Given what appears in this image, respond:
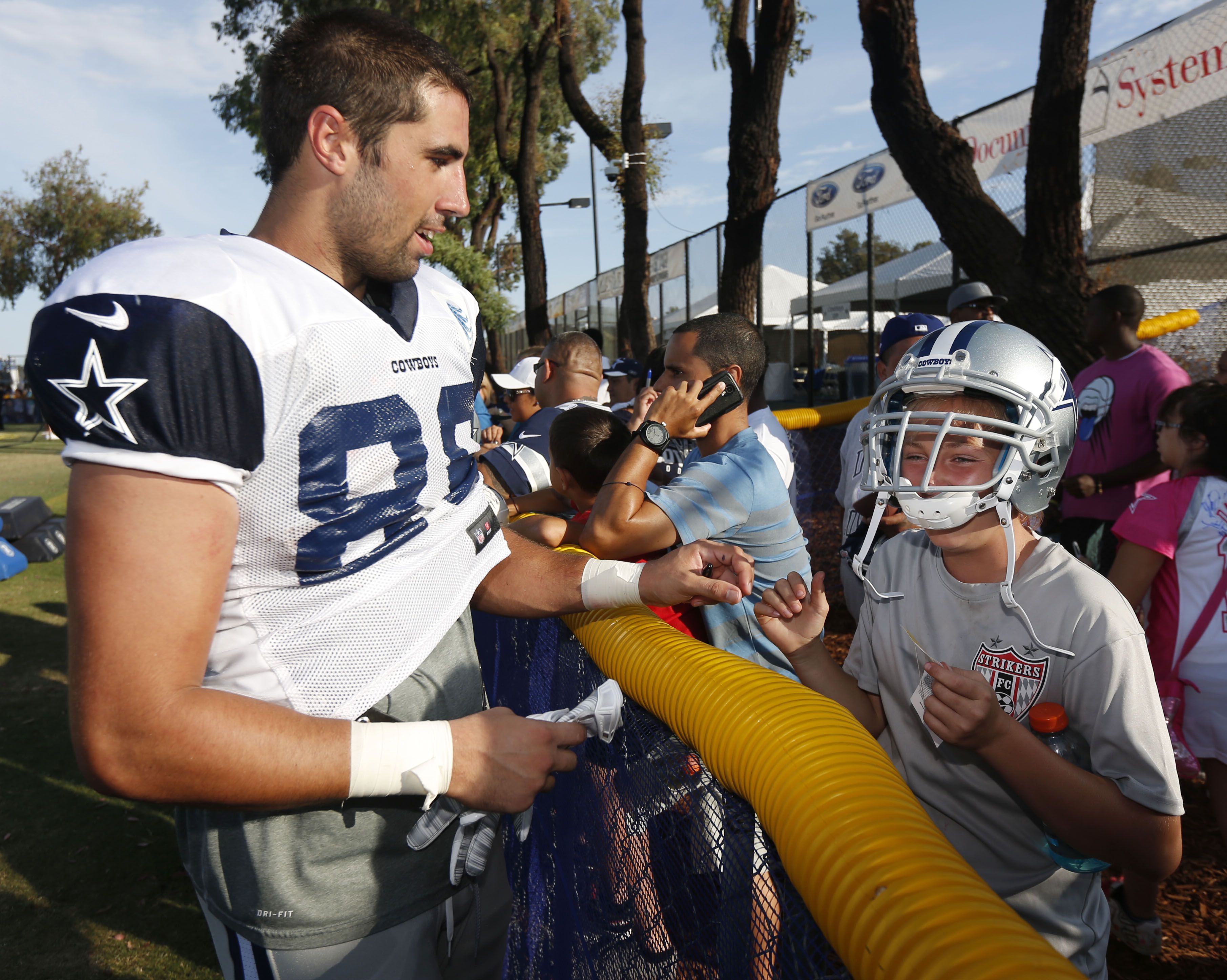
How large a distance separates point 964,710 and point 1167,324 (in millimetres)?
6631

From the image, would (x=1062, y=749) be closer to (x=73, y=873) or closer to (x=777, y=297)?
(x=73, y=873)

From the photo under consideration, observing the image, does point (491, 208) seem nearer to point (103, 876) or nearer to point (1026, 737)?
point (103, 876)

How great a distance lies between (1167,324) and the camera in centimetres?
663

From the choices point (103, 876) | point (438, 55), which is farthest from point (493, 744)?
point (103, 876)

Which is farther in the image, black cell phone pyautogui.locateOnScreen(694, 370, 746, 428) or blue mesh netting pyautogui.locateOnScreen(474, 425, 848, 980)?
black cell phone pyautogui.locateOnScreen(694, 370, 746, 428)

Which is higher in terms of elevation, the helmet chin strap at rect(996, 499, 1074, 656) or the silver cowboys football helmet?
the silver cowboys football helmet

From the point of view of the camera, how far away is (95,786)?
121 centimetres

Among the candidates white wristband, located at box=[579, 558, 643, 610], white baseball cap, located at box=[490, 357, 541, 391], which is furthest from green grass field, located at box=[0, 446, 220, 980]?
white baseball cap, located at box=[490, 357, 541, 391]

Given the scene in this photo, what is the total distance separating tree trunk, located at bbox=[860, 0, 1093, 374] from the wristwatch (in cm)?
414

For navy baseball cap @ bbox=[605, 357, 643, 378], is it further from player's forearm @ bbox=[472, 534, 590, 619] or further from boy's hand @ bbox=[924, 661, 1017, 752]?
boy's hand @ bbox=[924, 661, 1017, 752]

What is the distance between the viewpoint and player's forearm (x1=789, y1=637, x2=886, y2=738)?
2090mm

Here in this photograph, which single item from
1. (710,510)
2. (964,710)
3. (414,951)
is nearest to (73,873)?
(414,951)

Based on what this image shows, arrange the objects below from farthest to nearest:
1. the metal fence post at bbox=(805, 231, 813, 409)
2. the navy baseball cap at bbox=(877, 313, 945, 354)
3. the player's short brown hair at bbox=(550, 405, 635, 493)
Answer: the metal fence post at bbox=(805, 231, 813, 409)
the navy baseball cap at bbox=(877, 313, 945, 354)
the player's short brown hair at bbox=(550, 405, 635, 493)

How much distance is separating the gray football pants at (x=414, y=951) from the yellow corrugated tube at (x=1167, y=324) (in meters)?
6.67
